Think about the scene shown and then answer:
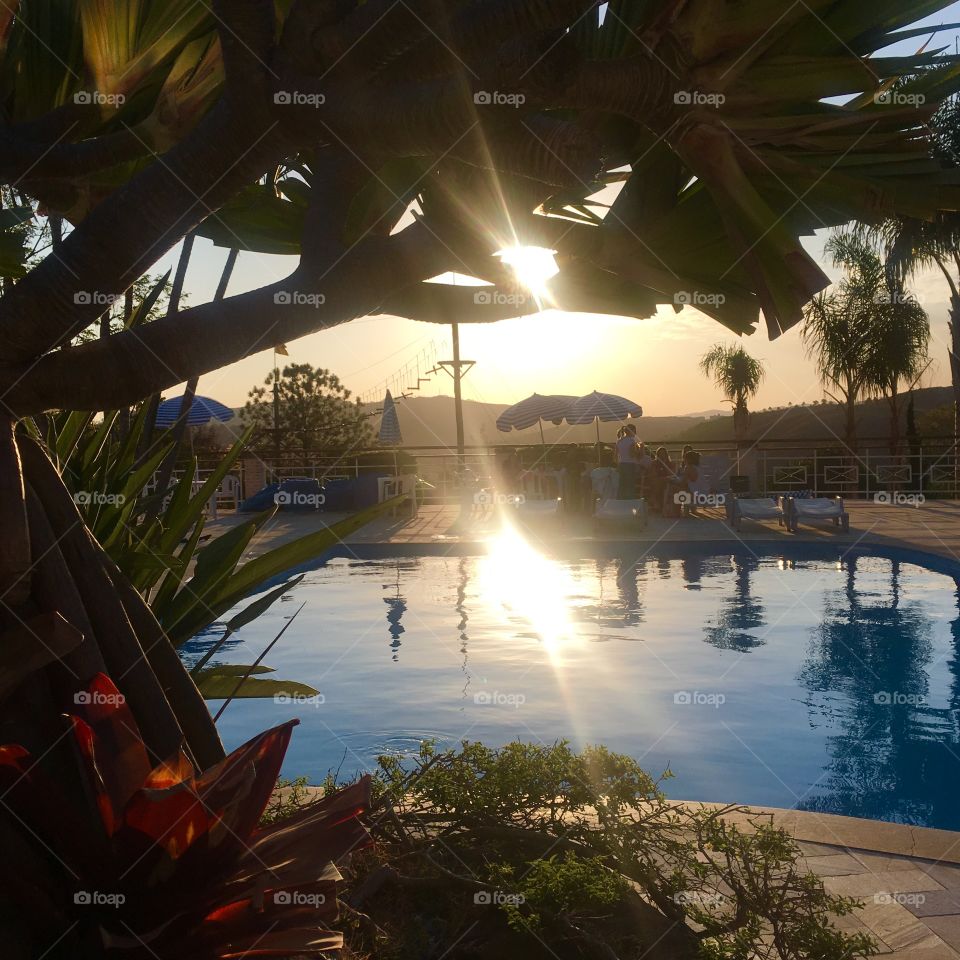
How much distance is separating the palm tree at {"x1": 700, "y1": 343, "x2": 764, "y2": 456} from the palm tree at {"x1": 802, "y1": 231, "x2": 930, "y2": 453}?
8.49 meters

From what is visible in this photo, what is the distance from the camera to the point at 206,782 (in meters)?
1.42

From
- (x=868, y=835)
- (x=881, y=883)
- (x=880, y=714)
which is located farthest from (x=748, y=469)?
(x=881, y=883)

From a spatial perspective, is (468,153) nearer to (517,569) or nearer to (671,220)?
(671,220)

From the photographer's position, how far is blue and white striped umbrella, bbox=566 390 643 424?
2225 cm

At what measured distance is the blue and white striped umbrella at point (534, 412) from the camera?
899 inches

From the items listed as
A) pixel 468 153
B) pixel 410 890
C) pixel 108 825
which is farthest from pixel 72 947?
pixel 468 153

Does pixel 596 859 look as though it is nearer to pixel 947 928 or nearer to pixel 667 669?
pixel 947 928

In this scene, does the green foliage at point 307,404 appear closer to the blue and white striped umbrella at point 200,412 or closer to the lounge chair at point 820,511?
the blue and white striped umbrella at point 200,412

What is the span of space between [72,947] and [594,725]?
19.6ft

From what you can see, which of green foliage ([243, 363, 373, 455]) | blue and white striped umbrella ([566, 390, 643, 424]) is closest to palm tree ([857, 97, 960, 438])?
blue and white striped umbrella ([566, 390, 643, 424])

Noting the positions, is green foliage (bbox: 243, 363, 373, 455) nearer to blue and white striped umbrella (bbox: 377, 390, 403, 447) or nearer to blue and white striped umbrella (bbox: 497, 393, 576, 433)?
blue and white striped umbrella (bbox: 377, 390, 403, 447)

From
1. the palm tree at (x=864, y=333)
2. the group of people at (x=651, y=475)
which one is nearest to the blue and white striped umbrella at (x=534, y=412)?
the group of people at (x=651, y=475)

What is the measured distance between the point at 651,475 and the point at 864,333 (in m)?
13.2

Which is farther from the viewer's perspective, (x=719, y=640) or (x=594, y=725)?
(x=719, y=640)
